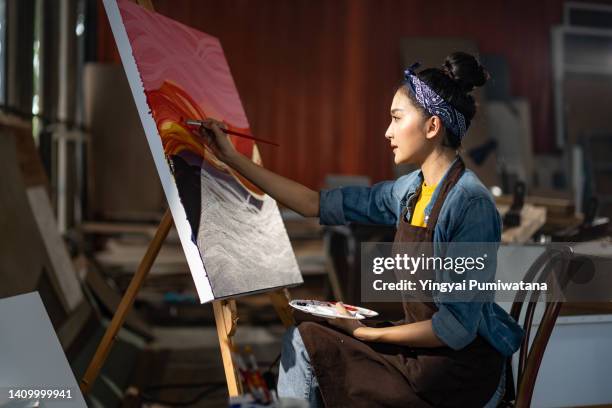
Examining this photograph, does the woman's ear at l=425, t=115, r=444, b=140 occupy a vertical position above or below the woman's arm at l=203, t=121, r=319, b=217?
above

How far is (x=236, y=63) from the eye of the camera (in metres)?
5.57

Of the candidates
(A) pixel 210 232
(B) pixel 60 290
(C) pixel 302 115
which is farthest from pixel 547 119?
(A) pixel 210 232

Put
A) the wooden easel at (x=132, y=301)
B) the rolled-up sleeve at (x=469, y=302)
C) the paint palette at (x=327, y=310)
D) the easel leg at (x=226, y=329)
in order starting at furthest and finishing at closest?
the wooden easel at (x=132, y=301)
the easel leg at (x=226, y=329)
the paint palette at (x=327, y=310)
the rolled-up sleeve at (x=469, y=302)

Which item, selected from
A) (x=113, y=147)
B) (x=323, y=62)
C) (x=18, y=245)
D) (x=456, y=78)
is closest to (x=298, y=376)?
(x=456, y=78)

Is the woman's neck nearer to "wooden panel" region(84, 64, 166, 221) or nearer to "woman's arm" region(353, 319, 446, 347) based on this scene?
"woman's arm" region(353, 319, 446, 347)

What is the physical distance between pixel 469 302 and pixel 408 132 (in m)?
0.43

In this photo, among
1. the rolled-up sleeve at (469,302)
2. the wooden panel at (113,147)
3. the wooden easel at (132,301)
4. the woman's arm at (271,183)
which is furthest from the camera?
the wooden panel at (113,147)

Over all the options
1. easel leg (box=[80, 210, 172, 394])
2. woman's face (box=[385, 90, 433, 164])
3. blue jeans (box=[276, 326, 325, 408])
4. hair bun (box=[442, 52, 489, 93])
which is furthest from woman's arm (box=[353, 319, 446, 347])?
easel leg (box=[80, 210, 172, 394])

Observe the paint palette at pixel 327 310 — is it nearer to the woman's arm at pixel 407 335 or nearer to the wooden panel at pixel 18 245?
the woman's arm at pixel 407 335

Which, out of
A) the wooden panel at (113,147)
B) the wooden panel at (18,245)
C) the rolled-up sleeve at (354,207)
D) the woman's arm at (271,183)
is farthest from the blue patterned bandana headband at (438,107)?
the wooden panel at (113,147)

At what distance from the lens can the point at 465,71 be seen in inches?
63.2

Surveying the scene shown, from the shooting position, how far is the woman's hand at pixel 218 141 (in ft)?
6.23

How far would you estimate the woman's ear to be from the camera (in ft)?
5.33

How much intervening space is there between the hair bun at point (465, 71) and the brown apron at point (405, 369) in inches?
7.9
